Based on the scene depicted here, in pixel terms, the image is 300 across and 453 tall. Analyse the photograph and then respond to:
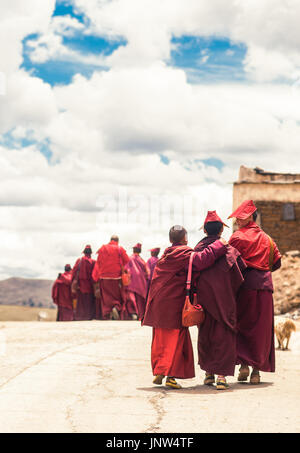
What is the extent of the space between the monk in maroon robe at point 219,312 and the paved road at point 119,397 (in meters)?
0.30

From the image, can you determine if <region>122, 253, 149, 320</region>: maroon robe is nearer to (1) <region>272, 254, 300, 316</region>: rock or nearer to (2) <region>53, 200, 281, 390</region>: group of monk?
(1) <region>272, 254, 300, 316</region>: rock

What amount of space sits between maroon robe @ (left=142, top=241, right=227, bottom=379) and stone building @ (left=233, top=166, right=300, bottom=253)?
2150cm

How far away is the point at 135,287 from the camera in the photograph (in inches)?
726

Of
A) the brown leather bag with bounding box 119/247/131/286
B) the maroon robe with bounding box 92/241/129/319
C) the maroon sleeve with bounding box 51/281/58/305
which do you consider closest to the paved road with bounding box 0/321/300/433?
the brown leather bag with bounding box 119/247/131/286

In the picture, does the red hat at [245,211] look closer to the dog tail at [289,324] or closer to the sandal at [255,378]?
the sandal at [255,378]

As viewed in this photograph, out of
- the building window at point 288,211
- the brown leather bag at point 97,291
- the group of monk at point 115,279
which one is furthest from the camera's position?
the building window at point 288,211

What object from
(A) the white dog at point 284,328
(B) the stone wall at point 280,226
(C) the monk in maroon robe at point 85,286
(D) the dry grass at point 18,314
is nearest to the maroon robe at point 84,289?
(C) the monk in maroon robe at point 85,286

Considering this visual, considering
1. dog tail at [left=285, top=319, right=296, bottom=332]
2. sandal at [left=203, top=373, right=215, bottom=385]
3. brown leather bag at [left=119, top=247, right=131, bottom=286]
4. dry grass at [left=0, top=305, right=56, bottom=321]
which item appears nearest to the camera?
sandal at [left=203, top=373, right=215, bottom=385]

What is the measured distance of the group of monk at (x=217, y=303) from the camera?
299 inches

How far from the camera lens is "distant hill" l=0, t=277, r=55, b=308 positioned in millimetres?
166375

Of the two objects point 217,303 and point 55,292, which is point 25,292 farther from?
point 217,303

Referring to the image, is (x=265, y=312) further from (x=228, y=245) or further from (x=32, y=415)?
(x=32, y=415)

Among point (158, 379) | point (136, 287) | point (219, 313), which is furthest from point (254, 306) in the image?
point (136, 287)
